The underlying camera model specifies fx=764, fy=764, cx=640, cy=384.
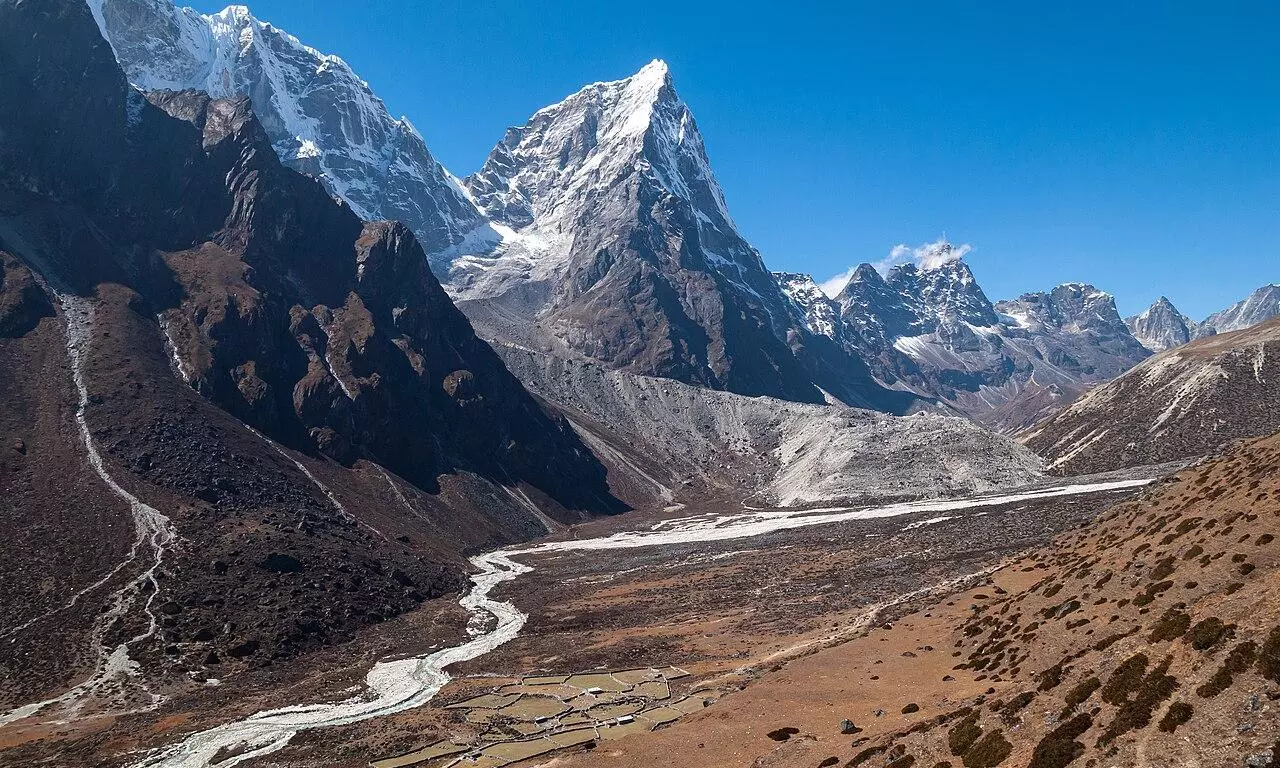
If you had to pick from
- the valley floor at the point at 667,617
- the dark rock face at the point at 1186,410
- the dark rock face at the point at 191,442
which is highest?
the dark rock face at the point at 191,442

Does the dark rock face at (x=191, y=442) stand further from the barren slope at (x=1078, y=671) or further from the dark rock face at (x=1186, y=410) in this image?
the dark rock face at (x=1186, y=410)

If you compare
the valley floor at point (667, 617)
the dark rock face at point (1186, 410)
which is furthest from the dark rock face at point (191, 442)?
the dark rock face at point (1186, 410)

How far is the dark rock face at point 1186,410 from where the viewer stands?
159 m

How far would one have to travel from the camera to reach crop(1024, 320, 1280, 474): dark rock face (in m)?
159

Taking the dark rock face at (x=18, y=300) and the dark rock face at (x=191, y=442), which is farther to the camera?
the dark rock face at (x=18, y=300)

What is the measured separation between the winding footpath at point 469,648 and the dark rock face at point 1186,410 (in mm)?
26956

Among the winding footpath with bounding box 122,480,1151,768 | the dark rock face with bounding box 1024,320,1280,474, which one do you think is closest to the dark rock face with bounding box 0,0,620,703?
the winding footpath with bounding box 122,480,1151,768

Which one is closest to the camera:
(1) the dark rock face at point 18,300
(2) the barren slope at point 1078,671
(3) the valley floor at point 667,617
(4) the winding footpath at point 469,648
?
(2) the barren slope at point 1078,671

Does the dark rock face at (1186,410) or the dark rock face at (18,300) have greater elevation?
the dark rock face at (18,300)

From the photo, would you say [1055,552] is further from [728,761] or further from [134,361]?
[134,361]

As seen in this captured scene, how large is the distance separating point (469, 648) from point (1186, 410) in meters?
166

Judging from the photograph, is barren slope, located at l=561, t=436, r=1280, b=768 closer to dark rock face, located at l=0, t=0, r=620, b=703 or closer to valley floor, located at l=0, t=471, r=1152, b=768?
valley floor, located at l=0, t=471, r=1152, b=768

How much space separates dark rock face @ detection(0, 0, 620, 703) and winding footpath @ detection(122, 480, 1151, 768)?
11882mm

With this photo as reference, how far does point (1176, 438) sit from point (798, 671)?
15012 cm
